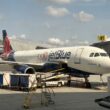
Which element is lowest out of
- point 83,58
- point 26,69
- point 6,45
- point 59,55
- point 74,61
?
point 26,69

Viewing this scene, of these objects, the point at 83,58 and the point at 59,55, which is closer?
the point at 83,58

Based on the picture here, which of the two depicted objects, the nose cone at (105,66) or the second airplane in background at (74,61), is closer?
the nose cone at (105,66)

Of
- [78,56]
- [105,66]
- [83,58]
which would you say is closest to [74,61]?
[78,56]

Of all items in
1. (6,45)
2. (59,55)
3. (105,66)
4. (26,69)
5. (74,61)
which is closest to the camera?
(105,66)

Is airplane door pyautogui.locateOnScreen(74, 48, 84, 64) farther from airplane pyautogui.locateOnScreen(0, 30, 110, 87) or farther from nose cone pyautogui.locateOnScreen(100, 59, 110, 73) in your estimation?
nose cone pyautogui.locateOnScreen(100, 59, 110, 73)

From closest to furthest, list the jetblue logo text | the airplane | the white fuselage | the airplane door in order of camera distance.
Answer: the white fuselage → the airplane → the airplane door → the jetblue logo text

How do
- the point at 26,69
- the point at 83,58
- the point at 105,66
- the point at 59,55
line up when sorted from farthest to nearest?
1. the point at 59,55
2. the point at 26,69
3. the point at 83,58
4. the point at 105,66

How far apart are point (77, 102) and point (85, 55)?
10784mm

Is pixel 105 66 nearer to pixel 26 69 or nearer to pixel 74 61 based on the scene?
pixel 74 61

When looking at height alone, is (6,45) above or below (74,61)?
above

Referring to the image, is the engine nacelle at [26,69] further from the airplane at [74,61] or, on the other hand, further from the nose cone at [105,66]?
the nose cone at [105,66]

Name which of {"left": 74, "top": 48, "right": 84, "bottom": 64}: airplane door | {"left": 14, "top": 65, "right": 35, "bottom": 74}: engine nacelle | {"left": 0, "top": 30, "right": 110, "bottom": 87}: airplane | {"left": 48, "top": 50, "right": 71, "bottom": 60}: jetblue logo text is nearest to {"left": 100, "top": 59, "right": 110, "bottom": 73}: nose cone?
{"left": 0, "top": 30, "right": 110, "bottom": 87}: airplane

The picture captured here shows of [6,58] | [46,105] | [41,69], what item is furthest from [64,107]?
[6,58]

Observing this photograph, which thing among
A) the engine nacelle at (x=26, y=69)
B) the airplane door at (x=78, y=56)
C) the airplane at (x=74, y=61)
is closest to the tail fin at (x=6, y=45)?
the airplane at (x=74, y=61)
